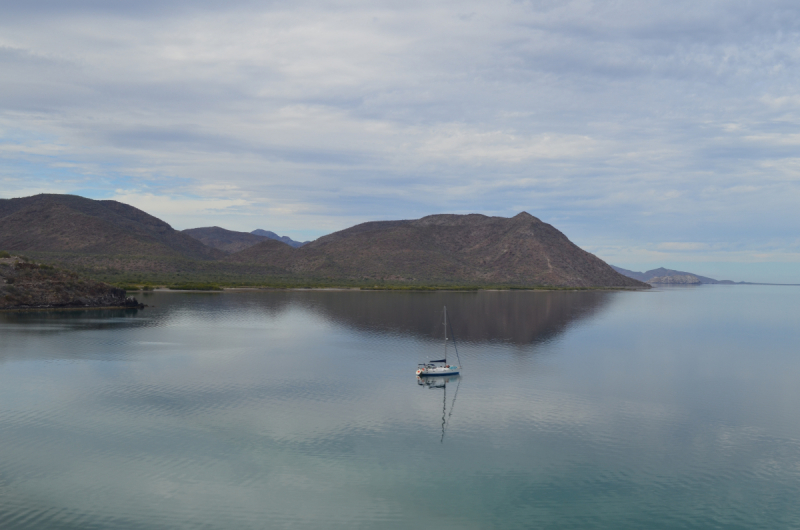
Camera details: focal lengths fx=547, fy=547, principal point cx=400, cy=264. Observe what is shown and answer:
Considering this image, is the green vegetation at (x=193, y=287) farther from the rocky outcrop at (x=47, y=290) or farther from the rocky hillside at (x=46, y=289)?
the rocky outcrop at (x=47, y=290)

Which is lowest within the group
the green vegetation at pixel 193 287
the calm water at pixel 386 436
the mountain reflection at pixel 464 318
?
the calm water at pixel 386 436

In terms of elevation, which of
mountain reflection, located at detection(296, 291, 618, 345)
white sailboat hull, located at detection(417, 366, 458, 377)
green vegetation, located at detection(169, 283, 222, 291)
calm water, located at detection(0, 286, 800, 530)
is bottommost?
calm water, located at detection(0, 286, 800, 530)

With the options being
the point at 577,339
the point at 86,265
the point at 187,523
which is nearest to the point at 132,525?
the point at 187,523

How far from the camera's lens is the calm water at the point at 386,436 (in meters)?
21.9

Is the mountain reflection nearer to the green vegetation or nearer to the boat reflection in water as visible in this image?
the boat reflection in water

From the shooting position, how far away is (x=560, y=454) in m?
28.2

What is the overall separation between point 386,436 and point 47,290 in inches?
3407

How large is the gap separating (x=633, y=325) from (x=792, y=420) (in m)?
58.4

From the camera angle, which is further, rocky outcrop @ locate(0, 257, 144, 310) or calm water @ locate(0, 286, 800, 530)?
rocky outcrop @ locate(0, 257, 144, 310)

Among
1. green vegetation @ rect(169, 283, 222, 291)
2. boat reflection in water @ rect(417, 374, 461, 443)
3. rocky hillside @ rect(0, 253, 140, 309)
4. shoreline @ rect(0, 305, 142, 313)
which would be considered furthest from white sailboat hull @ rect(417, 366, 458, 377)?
green vegetation @ rect(169, 283, 222, 291)

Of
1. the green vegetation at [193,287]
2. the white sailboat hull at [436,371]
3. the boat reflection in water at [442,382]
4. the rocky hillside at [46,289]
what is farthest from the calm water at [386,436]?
the green vegetation at [193,287]

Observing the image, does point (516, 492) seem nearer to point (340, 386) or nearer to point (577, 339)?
point (340, 386)

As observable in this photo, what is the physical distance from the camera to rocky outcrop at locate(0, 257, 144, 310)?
295 feet

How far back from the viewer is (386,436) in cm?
3061
